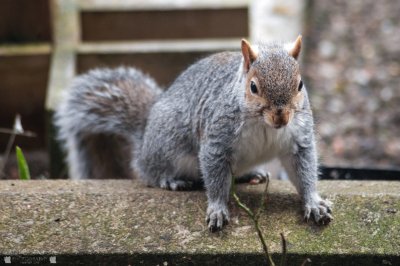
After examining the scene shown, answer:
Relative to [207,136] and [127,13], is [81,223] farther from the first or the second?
[127,13]

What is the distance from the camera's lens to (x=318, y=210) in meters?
3.11

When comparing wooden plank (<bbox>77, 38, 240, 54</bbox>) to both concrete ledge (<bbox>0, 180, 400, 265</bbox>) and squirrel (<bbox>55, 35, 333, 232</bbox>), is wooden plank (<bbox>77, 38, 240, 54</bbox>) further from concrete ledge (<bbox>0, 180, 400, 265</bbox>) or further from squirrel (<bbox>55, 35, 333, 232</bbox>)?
concrete ledge (<bbox>0, 180, 400, 265</bbox>)

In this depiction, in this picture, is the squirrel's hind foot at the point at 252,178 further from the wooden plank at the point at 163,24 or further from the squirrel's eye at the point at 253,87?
the wooden plank at the point at 163,24

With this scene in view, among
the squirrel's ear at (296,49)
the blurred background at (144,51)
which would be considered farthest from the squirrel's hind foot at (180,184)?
the blurred background at (144,51)

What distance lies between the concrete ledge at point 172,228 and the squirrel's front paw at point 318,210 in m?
0.03

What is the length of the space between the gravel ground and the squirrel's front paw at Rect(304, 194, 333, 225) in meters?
2.29

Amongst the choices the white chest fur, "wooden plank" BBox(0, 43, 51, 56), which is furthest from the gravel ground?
the white chest fur

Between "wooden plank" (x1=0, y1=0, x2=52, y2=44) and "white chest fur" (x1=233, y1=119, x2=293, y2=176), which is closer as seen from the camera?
"white chest fur" (x1=233, y1=119, x2=293, y2=176)

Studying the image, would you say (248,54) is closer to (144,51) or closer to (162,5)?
(144,51)

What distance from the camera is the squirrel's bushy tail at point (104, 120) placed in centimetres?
423

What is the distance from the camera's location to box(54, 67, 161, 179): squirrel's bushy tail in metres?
4.23

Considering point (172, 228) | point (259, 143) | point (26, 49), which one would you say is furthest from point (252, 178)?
point (26, 49)

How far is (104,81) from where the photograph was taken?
172 inches

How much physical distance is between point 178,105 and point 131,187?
18.2 inches
